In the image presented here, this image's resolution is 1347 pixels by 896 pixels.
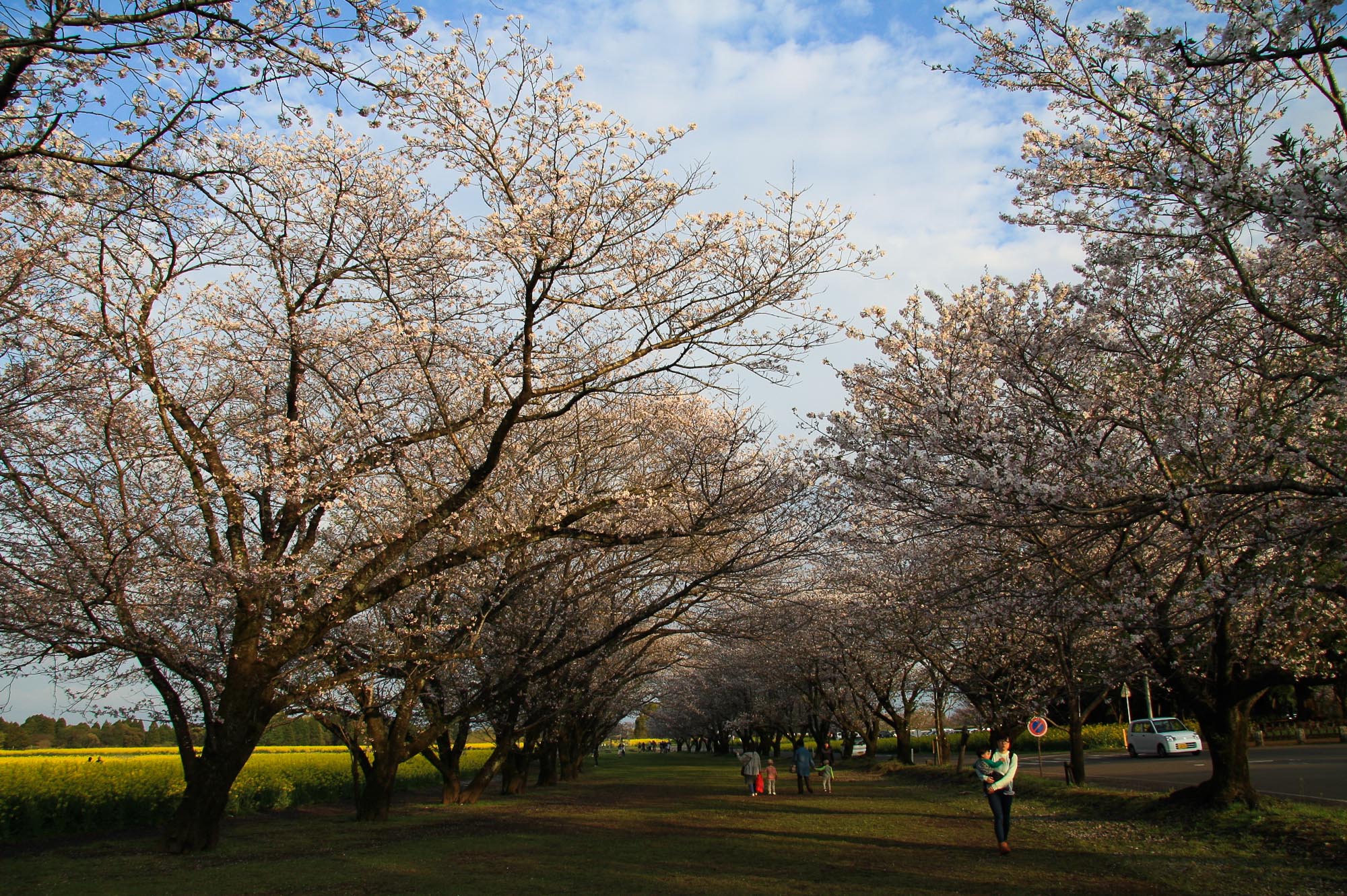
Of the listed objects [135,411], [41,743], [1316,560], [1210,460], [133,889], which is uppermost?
[135,411]

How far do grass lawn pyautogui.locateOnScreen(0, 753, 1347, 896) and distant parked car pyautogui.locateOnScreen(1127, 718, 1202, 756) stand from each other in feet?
51.1

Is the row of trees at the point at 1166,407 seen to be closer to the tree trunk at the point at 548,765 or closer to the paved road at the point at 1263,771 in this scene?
the paved road at the point at 1263,771

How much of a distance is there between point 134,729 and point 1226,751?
16.2 m

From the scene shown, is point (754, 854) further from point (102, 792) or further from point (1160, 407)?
point (102, 792)

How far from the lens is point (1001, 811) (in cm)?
1016

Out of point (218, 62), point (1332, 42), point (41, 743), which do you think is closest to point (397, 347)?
point (218, 62)

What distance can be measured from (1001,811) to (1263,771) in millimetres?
13671

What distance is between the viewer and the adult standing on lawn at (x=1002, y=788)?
32.9 feet

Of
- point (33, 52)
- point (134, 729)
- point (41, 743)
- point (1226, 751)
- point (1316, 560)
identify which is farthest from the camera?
point (41, 743)

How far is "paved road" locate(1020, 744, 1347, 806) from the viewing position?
1474cm

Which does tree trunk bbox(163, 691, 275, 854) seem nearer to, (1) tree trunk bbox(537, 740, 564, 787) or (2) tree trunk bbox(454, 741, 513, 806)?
(2) tree trunk bbox(454, 741, 513, 806)

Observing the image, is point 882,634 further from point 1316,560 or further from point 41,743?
point 41,743

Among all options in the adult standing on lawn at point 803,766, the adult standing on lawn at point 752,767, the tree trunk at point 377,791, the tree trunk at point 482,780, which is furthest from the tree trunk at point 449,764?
the adult standing on lawn at point 803,766

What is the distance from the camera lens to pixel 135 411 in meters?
11.1
